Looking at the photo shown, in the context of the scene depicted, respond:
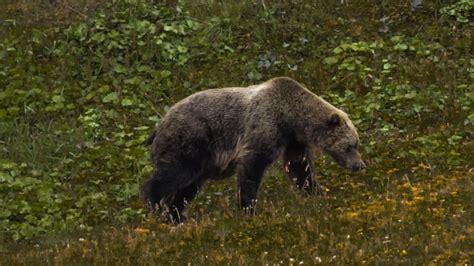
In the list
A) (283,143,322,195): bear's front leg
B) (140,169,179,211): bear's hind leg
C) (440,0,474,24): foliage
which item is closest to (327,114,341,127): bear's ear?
(283,143,322,195): bear's front leg

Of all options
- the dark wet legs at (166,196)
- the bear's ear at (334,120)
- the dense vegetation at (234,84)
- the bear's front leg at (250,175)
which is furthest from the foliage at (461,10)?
the dark wet legs at (166,196)

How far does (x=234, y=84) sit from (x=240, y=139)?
6.53 m

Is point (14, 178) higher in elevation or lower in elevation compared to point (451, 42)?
lower

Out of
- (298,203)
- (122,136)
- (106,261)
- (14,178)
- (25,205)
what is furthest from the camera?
A: (122,136)

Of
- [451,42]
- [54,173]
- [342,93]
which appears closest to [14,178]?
[54,173]

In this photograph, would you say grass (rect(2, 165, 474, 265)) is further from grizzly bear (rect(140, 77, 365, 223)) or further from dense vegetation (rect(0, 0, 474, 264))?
grizzly bear (rect(140, 77, 365, 223))

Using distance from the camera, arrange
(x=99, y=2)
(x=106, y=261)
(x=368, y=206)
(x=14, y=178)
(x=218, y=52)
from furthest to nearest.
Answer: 1. (x=99, y=2)
2. (x=218, y=52)
3. (x=14, y=178)
4. (x=368, y=206)
5. (x=106, y=261)

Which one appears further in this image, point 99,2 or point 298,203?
point 99,2

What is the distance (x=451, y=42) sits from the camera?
18.8 m

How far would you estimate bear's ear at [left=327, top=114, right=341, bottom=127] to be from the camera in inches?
481

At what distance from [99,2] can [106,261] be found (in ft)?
45.1

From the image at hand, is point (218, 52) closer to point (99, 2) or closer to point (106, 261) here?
point (99, 2)

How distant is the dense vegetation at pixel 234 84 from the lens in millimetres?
9648

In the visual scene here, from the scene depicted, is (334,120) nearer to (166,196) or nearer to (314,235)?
(166,196)
